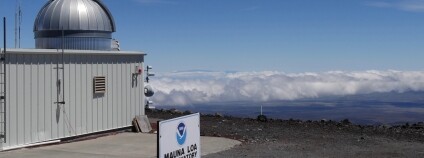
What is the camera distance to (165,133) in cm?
877

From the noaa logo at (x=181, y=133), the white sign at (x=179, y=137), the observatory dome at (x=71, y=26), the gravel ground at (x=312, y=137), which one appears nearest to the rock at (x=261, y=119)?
the gravel ground at (x=312, y=137)

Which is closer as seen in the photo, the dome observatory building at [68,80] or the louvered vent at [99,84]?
the dome observatory building at [68,80]

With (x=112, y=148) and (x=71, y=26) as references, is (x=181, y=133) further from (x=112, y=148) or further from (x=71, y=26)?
(x=71, y=26)

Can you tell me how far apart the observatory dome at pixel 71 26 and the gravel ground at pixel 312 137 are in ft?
12.6

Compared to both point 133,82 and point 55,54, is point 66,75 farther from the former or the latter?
point 133,82

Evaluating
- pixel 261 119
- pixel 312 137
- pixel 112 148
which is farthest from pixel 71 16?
pixel 261 119

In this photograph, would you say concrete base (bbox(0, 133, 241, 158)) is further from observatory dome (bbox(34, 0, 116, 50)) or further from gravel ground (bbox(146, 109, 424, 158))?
observatory dome (bbox(34, 0, 116, 50))

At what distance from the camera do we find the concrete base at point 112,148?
14.5 metres

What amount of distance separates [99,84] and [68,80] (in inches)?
45.2

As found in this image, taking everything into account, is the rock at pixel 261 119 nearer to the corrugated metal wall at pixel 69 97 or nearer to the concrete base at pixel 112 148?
the corrugated metal wall at pixel 69 97

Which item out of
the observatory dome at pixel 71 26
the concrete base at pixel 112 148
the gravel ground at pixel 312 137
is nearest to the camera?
the concrete base at pixel 112 148

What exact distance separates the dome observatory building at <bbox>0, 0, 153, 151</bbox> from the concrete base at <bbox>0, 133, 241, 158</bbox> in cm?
47

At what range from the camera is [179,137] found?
9156mm

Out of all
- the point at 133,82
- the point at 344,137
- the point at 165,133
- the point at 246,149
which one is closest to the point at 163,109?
the point at 133,82
